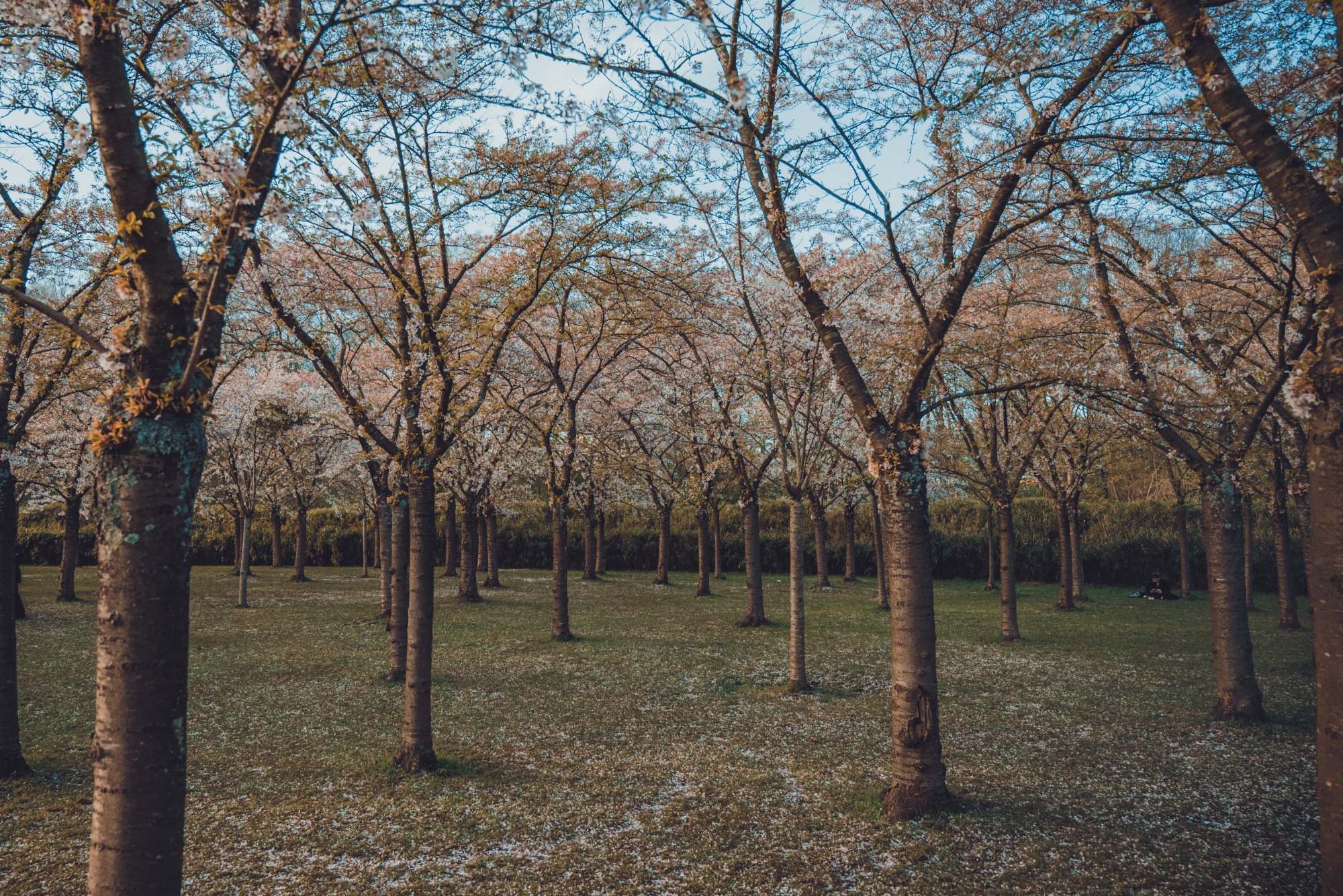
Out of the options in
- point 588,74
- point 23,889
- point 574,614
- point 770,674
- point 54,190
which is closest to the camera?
point 23,889

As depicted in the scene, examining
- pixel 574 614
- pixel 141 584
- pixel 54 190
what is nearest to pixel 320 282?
pixel 54 190

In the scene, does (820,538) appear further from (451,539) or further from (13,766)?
A: (13,766)

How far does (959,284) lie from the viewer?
211 inches

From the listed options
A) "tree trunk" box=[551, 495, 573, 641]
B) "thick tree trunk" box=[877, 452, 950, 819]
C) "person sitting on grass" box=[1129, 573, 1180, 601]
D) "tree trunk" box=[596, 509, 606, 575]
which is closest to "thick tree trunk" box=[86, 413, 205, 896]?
"thick tree trunk" box=[877, 452, 950, 819]

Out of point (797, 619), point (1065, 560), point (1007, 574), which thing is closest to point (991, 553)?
point (1065, 560)

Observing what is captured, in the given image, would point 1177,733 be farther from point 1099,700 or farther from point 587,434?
point 587,434

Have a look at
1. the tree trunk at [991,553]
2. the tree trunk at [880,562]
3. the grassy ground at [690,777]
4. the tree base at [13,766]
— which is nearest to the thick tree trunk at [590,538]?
the tree trunk at [880,562]

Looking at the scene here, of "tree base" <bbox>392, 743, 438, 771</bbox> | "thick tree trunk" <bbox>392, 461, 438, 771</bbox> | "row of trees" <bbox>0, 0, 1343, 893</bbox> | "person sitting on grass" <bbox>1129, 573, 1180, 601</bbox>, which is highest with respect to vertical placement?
"row of trees" <bbox>0, 0, 1343, 893</bbox>

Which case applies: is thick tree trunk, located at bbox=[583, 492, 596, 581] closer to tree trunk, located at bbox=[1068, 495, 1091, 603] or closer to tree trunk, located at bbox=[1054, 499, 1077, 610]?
tree trunk, located at bbox=[1054, 499, 1077, 610]

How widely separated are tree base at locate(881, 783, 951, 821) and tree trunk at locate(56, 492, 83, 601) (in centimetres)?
2216

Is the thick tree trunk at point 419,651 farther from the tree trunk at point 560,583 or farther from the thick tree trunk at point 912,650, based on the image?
the tree trunk at point 560,583

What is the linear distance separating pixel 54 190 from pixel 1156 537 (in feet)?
107

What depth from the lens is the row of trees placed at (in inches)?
110

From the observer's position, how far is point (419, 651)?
21.7ft
